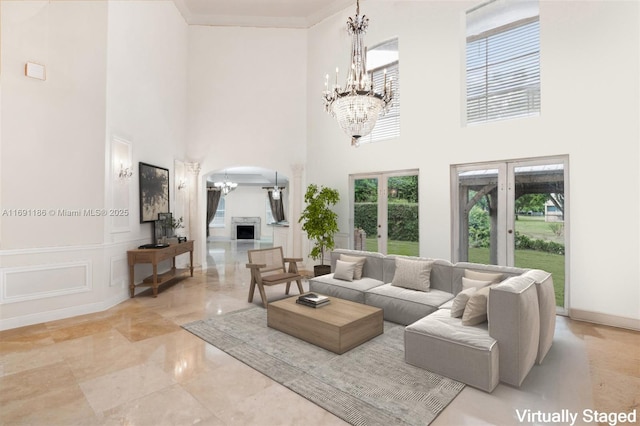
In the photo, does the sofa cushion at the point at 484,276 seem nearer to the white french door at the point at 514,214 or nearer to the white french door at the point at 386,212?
the white french door at the point at 514,214

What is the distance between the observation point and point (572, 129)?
437 cm

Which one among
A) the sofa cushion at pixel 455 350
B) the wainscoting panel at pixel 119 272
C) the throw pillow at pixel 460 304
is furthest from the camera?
the wainscoting panel at pixel 119 272

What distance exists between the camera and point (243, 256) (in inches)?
395

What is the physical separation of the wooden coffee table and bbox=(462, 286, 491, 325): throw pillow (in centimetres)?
99

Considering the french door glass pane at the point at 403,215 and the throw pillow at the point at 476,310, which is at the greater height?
the french door glass pane at the point at 403,215

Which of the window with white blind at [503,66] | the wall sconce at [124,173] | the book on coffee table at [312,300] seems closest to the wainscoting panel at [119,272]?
the wall sconce at [124,173]

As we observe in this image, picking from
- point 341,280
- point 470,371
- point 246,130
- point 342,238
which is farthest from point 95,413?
point 246,130

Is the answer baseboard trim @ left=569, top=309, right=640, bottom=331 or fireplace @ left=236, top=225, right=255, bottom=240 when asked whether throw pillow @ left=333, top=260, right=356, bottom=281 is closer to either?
baseboard trim @ left=569, top=309, right=640, bottom=331

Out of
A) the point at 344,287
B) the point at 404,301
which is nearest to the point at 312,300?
the point at 344,287

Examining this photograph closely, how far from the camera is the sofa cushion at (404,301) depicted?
383 cm

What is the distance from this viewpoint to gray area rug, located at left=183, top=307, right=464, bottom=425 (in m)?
2.32

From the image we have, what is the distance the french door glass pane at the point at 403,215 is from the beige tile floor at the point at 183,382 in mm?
Result: 2519

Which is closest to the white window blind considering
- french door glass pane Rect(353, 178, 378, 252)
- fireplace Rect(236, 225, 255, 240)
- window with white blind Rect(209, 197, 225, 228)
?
french door glass pane Rect(353, 178, 378, 252)

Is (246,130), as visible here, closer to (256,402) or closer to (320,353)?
(320,353)
